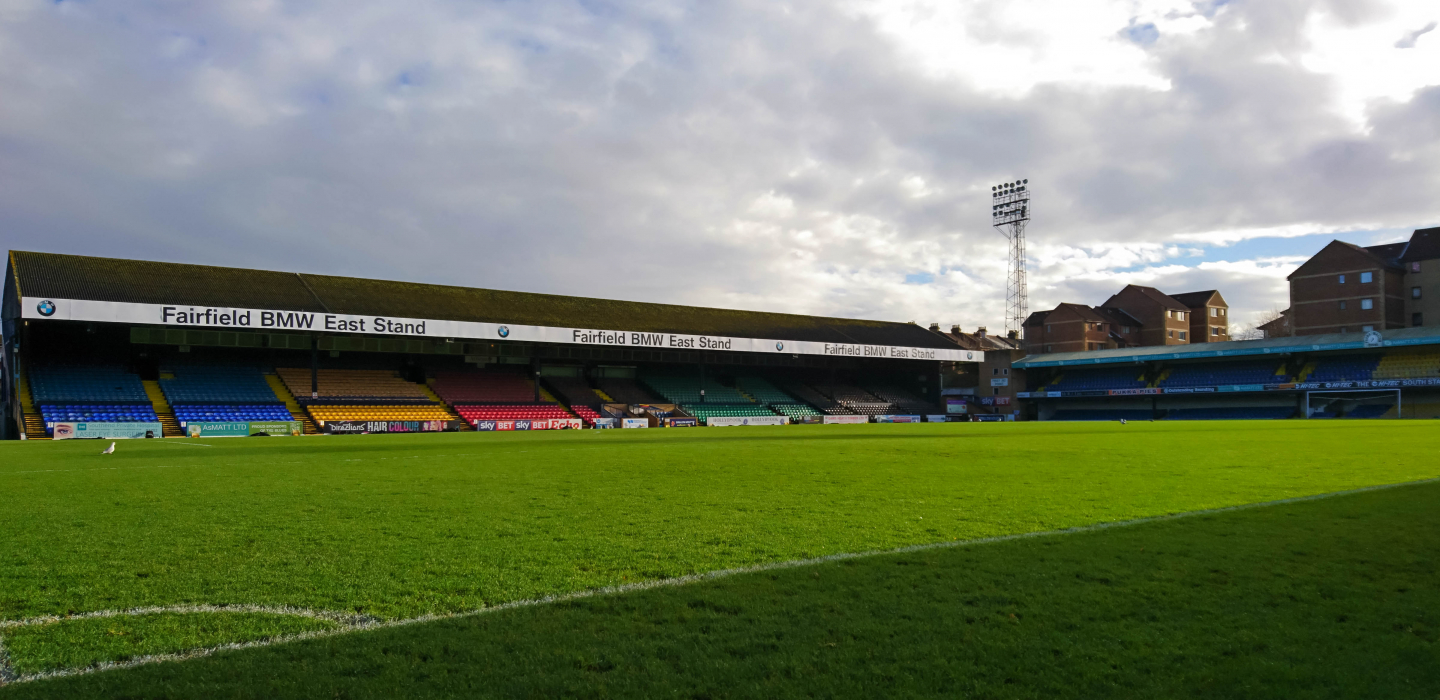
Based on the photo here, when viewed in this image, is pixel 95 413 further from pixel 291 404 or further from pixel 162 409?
pixel 291 404

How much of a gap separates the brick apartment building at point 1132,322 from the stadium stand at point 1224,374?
54.1 feet

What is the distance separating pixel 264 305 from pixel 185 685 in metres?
39.7

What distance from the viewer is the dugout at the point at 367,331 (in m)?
35.0

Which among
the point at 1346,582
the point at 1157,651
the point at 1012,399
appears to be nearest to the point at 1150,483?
the point at 1346,582

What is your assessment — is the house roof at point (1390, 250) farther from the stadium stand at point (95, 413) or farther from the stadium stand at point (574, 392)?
the stadium stand at point (95, 413)

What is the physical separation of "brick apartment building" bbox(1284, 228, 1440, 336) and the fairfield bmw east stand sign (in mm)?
45379

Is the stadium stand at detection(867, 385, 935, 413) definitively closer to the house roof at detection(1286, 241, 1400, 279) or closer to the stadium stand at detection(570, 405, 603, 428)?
the stadium stand at detection(570, 405, 603, 428)

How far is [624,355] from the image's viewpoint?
5412cm

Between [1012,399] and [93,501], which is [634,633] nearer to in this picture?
[93,501]

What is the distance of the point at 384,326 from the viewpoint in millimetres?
39500

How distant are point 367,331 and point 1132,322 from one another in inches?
3177

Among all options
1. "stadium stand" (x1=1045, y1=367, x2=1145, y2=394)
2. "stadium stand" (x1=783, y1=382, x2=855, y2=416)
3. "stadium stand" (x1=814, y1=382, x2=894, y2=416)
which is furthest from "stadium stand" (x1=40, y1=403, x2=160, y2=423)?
"stadium stand" (x1=1045, y1=367, x2=1145, y2=394)

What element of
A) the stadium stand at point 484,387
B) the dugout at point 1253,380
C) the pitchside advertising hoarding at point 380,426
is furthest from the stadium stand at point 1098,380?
the pitchside advertising hoarding at point 380,426

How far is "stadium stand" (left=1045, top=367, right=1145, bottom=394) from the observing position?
6794 cm
